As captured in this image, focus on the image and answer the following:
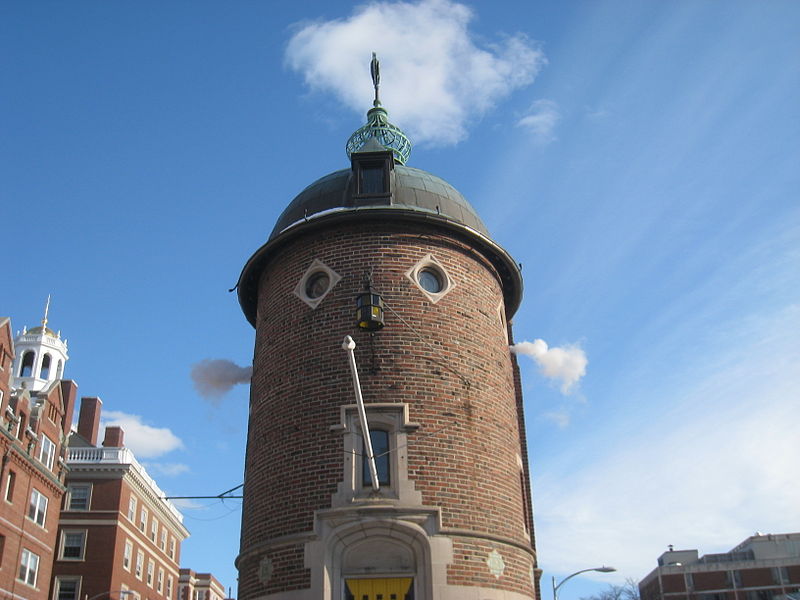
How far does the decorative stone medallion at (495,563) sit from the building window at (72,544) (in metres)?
39.6

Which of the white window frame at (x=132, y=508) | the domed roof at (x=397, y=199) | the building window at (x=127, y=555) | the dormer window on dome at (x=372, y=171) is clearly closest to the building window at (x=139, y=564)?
the building window at (x=127, y=555)

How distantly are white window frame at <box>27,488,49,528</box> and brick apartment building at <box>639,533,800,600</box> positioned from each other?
62.5 m

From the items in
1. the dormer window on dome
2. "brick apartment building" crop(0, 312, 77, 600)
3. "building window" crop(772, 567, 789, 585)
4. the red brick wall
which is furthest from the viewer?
"building window" crop(772, 567, 789, 585)

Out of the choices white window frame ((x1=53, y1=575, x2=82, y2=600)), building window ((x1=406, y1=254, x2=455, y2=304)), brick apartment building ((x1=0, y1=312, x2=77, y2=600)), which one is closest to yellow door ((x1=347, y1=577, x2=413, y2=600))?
building window ((x1=406, y1=254, x2=455, y2=304))

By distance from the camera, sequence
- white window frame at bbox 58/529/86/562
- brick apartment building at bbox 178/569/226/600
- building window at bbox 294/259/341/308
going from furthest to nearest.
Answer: brick apartment building at bbox 178/569/226/600, white window frame at bbox 58/529/86/562, building window at bbox 294/259/341/308

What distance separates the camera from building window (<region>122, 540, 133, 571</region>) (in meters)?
51.1

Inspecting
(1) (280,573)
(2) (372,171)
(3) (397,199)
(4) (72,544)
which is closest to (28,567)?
(4) (72,544)

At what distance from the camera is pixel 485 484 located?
18.6 metres

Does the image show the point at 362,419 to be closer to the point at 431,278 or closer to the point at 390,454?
the point at 390,454

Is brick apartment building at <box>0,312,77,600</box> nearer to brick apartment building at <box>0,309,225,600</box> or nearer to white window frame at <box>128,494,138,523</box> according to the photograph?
brick apartment building at <box>0,309,225,600</box>

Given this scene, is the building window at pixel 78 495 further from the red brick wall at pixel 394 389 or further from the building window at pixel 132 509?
the red brick wall at pixel 394 389

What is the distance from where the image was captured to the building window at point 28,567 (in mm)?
39000

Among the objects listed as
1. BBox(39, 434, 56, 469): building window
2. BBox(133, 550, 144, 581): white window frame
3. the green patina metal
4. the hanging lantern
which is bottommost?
the hanging lantern

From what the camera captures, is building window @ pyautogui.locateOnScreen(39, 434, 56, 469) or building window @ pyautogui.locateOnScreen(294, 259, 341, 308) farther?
building window @ pyautogui.locateOnScreen(39, 434, 56, 469)
